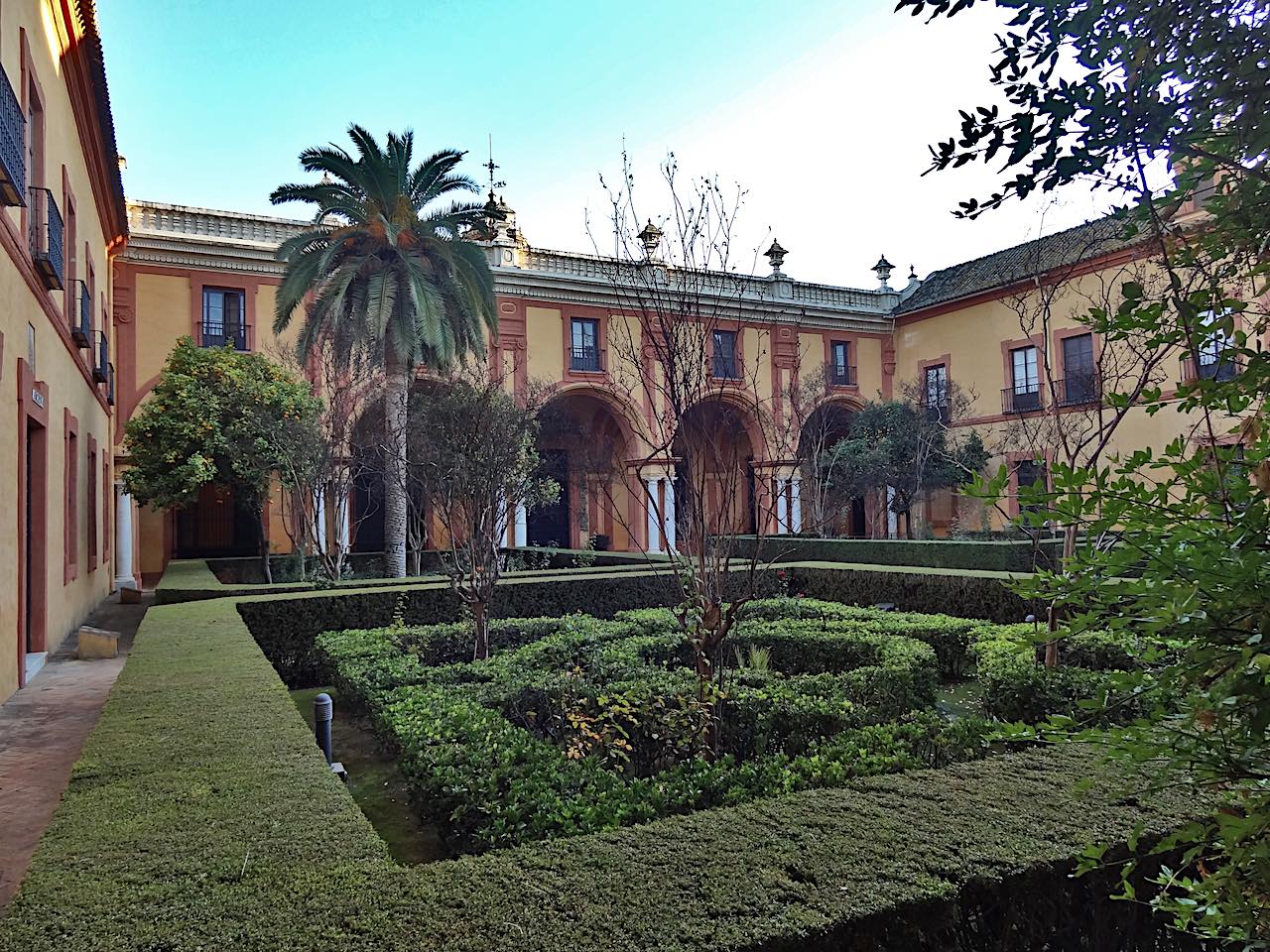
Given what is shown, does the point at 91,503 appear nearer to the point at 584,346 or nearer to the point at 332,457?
the point at 332,457

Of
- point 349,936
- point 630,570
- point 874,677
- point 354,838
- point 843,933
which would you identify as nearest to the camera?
point 349,936

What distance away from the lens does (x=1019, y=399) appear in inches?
954

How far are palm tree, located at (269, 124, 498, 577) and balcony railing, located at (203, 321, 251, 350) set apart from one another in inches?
190

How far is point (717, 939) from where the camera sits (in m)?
2.04

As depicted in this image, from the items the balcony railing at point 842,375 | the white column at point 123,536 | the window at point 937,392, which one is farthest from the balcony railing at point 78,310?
the window at point 937,392

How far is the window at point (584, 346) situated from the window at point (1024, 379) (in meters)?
11.9

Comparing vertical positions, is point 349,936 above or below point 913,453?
below

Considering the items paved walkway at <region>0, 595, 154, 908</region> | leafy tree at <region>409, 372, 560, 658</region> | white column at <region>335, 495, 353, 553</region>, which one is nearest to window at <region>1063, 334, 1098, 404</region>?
leafy tree at <region>409, 372, 560, 658</region>

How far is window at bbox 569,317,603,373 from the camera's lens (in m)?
24.3

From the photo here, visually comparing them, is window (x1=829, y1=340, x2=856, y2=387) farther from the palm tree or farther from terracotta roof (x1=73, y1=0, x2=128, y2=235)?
terracotta roof (x1=73, y1=0, x2=128, y2=235)

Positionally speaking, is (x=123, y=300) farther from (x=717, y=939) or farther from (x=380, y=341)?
(x=717, y=939)

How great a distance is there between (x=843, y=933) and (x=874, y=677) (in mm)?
3898

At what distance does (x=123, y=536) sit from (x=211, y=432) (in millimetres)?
5183

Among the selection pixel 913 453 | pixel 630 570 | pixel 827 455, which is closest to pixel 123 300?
pixel 630 570
